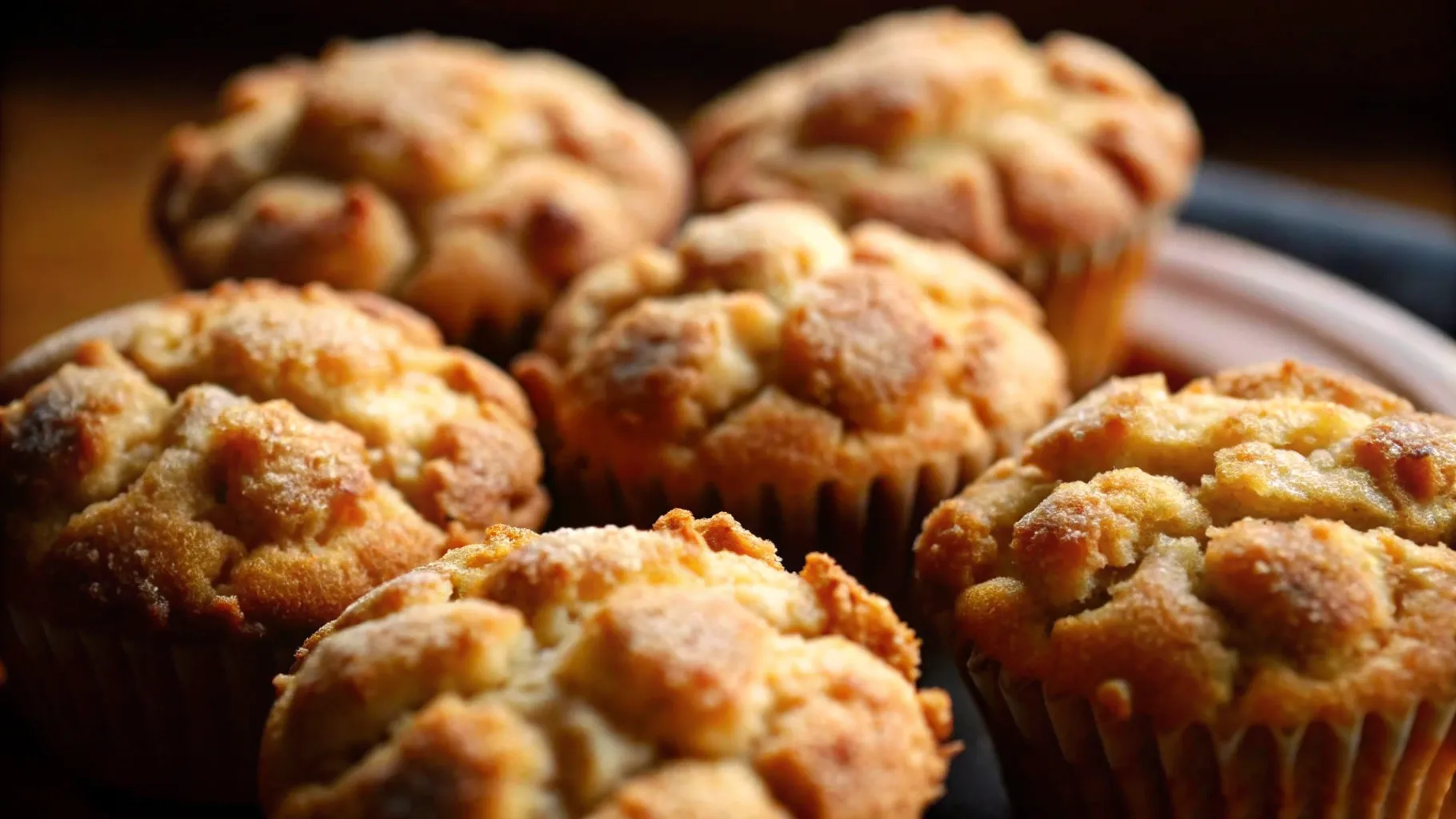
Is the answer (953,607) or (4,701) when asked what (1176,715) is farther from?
(4,701)

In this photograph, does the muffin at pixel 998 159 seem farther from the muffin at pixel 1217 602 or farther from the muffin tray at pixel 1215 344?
the muffin at pixel 1217 602

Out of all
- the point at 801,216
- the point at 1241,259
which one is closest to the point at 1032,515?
the point at 801,216

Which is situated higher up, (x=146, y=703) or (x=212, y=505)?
(x=212, y=505)

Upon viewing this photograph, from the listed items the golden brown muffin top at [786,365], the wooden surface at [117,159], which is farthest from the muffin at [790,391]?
the wooden surface at [117,159]

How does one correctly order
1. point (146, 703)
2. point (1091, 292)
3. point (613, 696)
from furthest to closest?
point (1091, 292)
point (146, 703)
point (613, 696)

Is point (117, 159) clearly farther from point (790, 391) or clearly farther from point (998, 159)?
point (790, 391)

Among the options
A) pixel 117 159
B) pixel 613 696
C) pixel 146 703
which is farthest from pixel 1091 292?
pixel 117 159

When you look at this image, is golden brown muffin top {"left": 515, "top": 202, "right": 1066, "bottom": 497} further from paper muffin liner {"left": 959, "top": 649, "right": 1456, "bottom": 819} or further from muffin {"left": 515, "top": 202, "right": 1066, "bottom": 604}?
paper muffin liner {"left": 959, "top": 649, "right": 1456, "bottom": 819}
